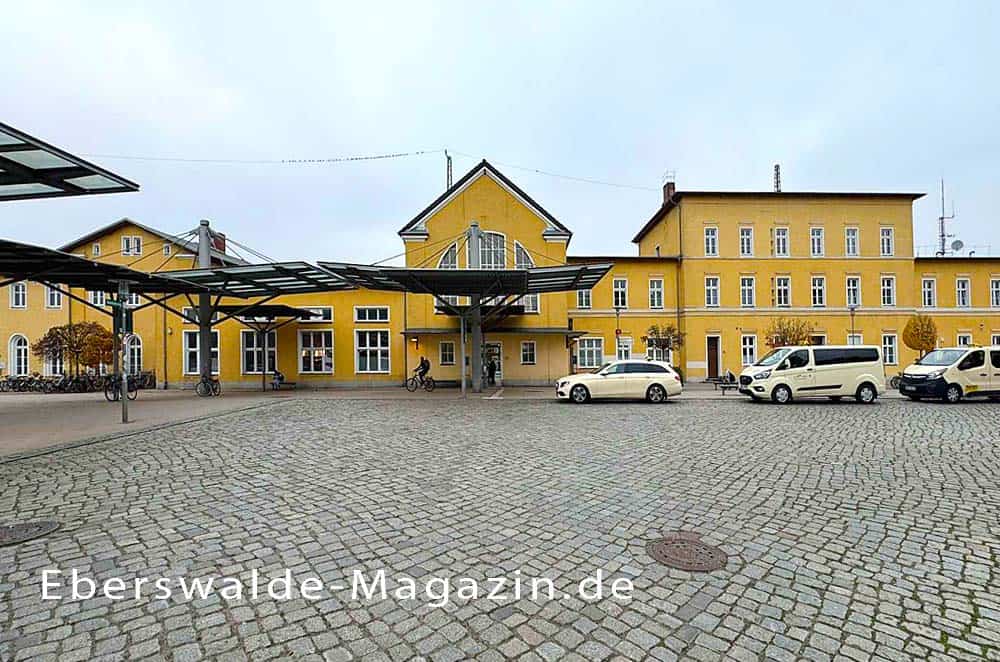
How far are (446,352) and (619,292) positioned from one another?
11.7m

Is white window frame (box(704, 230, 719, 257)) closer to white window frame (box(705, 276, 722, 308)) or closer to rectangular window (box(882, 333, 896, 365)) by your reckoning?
white window frame (box(705, 276, 722, 308))

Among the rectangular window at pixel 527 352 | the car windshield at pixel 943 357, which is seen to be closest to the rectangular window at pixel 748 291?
the car windshield at pixel 943 357

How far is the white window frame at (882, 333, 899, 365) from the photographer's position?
105ft

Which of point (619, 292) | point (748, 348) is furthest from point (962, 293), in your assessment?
point (619, 292)

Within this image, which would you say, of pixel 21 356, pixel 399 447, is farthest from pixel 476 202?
pixel 21 356

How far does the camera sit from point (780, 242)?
32.6 meters

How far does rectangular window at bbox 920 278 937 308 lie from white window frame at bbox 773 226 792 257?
10.2 metres

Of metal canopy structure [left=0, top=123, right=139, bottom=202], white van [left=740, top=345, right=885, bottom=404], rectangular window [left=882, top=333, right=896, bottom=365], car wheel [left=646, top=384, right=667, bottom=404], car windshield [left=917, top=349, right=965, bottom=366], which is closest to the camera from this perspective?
metal canopy structure [left=0, top=123, right=139, bottom=202]

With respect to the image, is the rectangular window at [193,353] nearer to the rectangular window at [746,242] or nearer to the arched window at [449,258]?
the arched window at [449,258]

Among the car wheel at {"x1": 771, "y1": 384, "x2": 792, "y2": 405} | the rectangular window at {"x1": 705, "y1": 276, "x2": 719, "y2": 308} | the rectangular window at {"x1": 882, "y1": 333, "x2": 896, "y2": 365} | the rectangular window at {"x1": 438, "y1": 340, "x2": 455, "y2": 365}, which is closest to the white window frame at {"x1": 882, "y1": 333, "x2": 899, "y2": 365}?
the rectangular window at {"x1": 882, "y1": 333, "x2": 896, "y2": 365}

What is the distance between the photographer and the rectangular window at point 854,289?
32.5 m

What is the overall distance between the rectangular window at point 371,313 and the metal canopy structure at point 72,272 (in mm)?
7734

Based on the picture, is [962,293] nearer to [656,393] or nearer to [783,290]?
[783,290]

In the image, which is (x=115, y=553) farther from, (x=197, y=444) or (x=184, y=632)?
(x=197, y=444)
